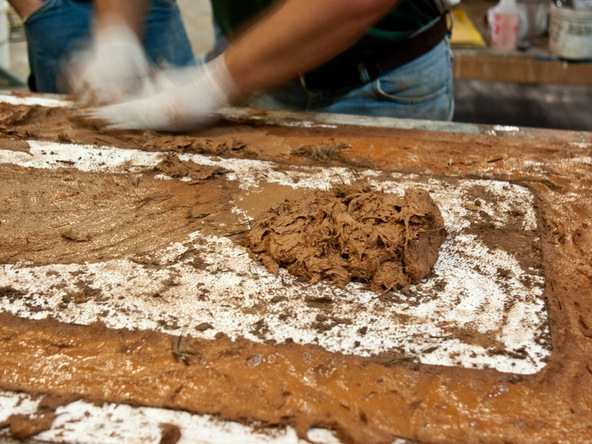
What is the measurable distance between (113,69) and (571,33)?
145 inches

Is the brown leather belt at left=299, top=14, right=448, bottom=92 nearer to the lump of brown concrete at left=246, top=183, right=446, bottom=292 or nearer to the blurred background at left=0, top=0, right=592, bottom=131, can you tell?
the lump of brown concrete at left=246, top=183, right=446, bottom=292

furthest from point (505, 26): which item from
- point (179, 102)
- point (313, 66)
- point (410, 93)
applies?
point (179, 102)

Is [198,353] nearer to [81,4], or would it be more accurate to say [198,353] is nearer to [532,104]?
[81,4]

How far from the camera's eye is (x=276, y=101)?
10.3 feet

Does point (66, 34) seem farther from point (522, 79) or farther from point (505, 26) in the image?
point (522, 79)

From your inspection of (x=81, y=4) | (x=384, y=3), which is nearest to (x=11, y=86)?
(x=81, y=4)

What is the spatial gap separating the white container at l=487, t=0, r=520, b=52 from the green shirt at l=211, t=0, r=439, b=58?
2.47 m

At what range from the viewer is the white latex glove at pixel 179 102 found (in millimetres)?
2412

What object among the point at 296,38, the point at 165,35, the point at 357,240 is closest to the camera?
the point at 357,240

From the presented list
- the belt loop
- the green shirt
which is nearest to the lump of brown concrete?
the green shirt

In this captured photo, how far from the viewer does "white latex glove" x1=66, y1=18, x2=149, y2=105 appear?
2.69 metres

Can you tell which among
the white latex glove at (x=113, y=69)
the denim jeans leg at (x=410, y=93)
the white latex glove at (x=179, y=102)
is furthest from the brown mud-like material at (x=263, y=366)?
the denim jeans leg at (x=410, y=93)

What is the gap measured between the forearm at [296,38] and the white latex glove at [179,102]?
3.0 inches

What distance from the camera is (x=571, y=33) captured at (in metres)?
4.52
